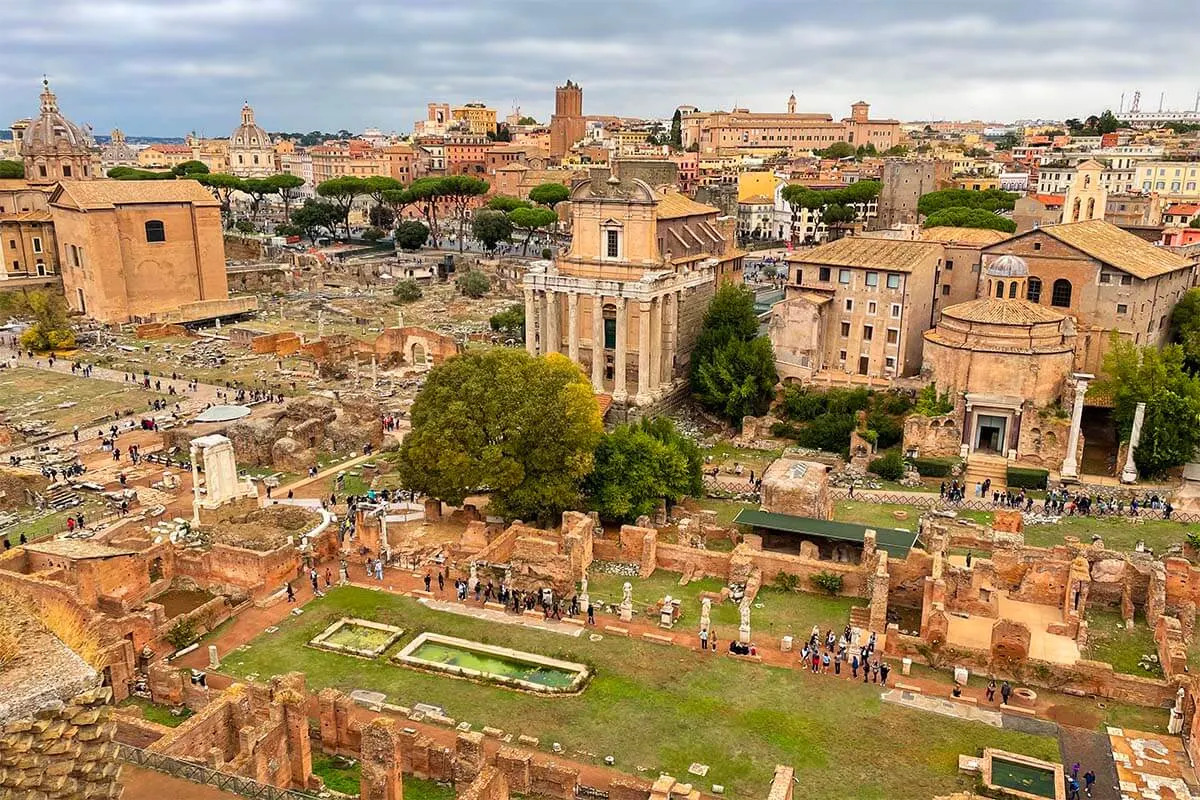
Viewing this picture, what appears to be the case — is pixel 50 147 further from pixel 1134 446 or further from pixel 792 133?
pixel 792 133

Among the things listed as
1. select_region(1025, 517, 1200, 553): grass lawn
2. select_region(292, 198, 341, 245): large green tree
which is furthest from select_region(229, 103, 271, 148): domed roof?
select_region(1025, 517, 1200, 553): grass lawn

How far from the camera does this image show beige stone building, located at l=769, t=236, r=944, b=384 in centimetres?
4700

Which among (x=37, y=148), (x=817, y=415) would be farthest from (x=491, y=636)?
(x=37, y=148)

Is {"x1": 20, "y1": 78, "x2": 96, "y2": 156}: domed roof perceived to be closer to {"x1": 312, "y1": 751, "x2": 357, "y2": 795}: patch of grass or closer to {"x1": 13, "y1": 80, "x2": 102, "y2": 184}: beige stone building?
{"x1": 13, "y1": 80, "x2": 102, "y2": 184}: beige stone building

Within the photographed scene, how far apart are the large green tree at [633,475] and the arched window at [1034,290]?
22.3 metres

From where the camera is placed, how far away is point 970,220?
71062 mm

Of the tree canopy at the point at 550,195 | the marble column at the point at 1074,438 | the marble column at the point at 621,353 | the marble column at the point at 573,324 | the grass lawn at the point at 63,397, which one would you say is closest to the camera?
the marble column at the point at 1074,438

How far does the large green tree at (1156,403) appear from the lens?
37312 mm

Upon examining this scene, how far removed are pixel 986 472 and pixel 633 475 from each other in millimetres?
16914

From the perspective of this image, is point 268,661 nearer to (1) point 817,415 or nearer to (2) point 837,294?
(1) point 817,415

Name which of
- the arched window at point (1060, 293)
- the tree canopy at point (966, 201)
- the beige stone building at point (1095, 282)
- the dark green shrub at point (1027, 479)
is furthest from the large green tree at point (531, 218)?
the dark green shrub at point (1027, 479)

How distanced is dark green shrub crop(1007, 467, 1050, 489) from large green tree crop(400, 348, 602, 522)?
18.8 meters

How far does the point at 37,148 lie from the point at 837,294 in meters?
85.5

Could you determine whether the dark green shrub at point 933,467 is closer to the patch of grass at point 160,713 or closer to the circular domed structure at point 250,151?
the patch of grass at point 160,713
